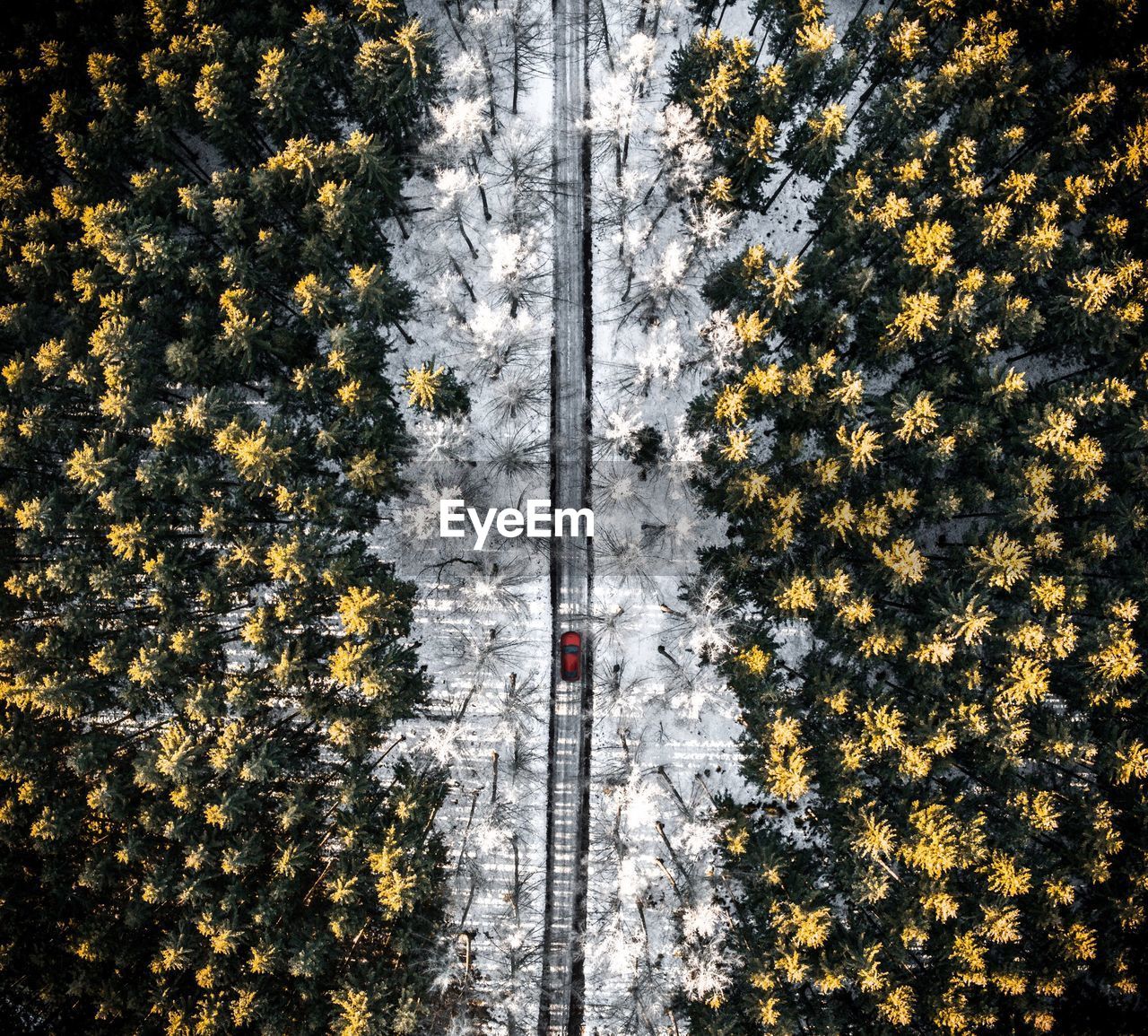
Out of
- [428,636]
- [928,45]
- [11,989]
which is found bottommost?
[11,989]

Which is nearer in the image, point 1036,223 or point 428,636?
point 1036,223

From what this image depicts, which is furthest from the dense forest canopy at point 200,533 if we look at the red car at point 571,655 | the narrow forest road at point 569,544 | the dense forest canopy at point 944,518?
the dense forest canopy at point 944,518

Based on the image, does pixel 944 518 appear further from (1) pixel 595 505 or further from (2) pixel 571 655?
(2) pixel 571 655

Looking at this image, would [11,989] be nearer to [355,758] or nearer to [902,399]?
[355,758]

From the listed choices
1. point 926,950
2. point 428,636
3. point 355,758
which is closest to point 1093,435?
point 926,950

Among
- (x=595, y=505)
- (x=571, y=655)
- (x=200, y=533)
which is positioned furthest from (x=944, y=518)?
(x=200, y=533)

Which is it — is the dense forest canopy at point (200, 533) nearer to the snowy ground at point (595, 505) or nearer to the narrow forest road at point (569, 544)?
the snowy ground at point (595, 505)
